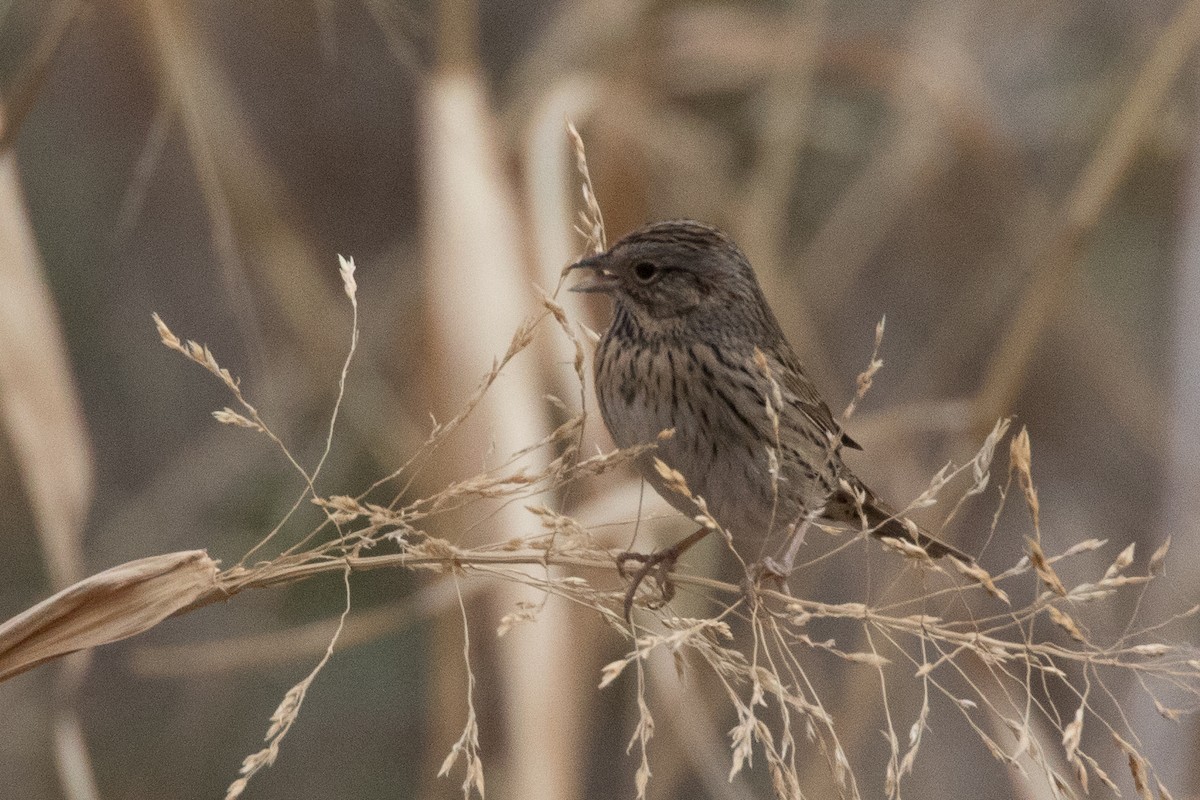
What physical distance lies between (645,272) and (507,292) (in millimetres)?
681

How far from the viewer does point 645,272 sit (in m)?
1.69

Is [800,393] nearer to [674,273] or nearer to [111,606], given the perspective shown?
[674,273]

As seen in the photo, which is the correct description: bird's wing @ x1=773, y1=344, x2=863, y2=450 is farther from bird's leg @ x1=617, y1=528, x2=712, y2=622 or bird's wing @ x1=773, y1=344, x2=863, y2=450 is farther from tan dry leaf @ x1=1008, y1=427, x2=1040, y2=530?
tan dry leaf @ x1=1008, y1=427, x2=1040, y2=530

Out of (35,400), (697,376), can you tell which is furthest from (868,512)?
(35,400)

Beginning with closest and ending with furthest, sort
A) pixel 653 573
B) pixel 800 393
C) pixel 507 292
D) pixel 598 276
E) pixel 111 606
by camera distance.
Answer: pixel 111 606 → pixel 653 573 → pixel 598 276 → pixel 800 393 → pixel 507 292

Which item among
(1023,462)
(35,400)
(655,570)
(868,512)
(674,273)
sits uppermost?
(35,400)

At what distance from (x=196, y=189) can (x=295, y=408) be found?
565mm

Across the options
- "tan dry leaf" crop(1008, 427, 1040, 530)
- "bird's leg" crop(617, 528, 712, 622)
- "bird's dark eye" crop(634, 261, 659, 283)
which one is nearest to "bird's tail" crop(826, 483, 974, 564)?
"bird's leg" crop(617, 528, 712, 622)

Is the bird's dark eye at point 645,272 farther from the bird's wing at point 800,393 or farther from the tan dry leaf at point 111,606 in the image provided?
the tan dry leaf at point 111,606

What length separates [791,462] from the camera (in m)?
1.79

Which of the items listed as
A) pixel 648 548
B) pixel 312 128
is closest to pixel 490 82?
pixel 312 128

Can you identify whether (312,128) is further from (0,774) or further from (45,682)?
(0,774)

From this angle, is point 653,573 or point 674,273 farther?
point 674,273

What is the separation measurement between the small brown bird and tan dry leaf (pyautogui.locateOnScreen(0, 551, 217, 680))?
69 cm
